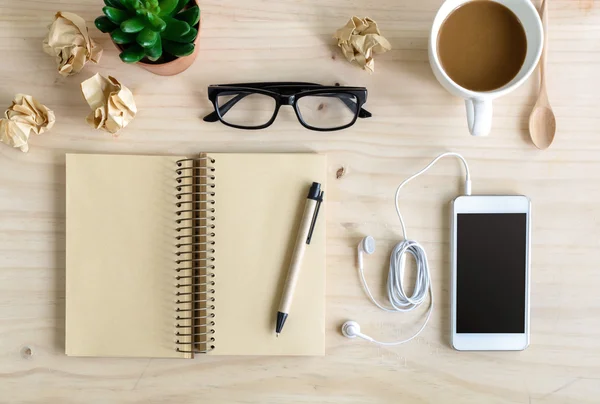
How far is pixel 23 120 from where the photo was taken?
31.6 inches

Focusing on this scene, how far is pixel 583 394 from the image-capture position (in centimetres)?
83

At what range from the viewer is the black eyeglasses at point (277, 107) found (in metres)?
0.80

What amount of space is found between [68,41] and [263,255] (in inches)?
18.0

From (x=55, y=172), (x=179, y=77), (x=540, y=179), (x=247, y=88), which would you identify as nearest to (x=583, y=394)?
(x=540, y=179)

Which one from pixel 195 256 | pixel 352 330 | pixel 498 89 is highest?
pixel 498 89

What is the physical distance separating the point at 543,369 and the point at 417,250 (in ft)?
0.94

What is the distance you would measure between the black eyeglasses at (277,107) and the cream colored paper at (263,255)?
2.4 inches

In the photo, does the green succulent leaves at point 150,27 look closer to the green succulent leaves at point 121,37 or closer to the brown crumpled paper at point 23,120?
the green succulent leaves at point 121,37

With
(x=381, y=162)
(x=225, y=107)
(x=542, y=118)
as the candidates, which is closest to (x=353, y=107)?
(x=381, y=162)

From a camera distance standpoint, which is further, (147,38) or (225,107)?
(225,107)

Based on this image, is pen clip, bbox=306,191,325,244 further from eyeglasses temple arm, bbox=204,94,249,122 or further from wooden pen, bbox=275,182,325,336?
eyeglasses temple arm, bbox=204,94,249,122

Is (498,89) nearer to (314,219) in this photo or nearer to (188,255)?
(314,219)

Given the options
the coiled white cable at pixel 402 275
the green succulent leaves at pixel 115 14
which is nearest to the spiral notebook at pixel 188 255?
the coiled white cable at pixel 402 275

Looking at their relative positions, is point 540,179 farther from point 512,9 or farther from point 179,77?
point 179,77
